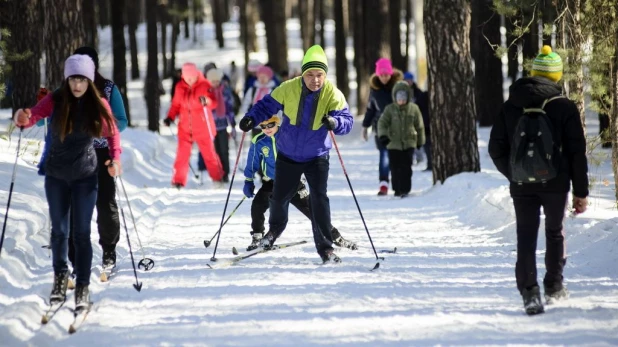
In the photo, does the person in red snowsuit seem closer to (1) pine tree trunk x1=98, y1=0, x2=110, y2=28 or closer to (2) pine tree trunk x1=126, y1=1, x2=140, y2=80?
(2) pine tree trunk x1=126, y1=1, x2=140, y2=80

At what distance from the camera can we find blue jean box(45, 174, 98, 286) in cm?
652

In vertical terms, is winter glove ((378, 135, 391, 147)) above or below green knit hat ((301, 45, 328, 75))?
below

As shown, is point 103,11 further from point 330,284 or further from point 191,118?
point 330,284

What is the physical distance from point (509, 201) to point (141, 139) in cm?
1189

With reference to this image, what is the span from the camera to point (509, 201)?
1093 centimetres

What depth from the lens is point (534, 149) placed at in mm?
6238

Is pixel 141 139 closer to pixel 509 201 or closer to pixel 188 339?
pixel 509 201

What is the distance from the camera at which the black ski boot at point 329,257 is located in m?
8.46

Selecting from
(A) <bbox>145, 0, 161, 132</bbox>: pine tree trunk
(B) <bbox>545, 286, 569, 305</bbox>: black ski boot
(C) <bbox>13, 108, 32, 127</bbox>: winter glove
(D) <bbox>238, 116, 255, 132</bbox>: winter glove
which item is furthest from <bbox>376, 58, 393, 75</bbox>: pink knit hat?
(A) <bbox>145, 0, 161, 132</bbox>: pine tree trunk

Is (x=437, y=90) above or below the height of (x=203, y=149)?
above

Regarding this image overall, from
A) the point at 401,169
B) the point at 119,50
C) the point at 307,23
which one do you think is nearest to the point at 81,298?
the point at 401,169

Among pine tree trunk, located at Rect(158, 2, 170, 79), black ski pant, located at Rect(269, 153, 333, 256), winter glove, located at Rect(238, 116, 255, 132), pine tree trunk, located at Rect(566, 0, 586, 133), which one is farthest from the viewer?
pine tree trunk, located at Rect(158, 2, 170, 79)

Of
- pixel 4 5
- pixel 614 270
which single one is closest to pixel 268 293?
pixel 614 270

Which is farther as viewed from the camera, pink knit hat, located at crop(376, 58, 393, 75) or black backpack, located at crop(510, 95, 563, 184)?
pink knit hat, located at crop(376, 58, 393, 75)
